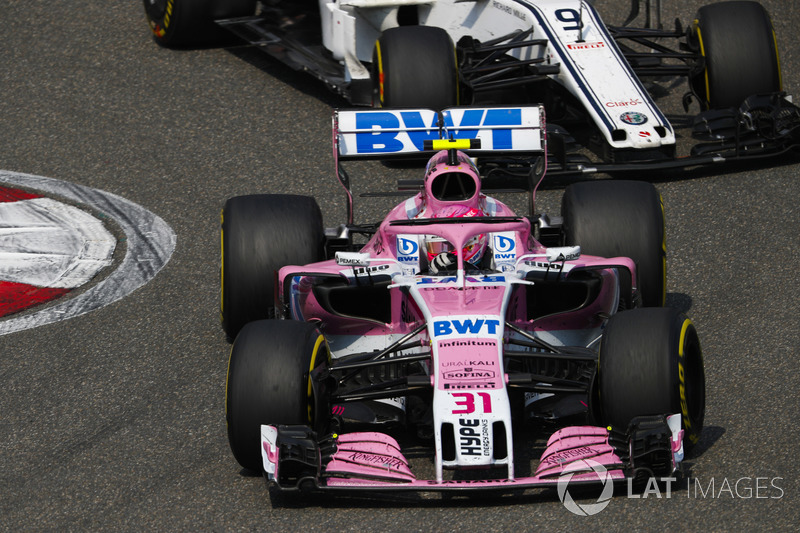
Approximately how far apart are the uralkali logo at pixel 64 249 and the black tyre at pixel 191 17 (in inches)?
110


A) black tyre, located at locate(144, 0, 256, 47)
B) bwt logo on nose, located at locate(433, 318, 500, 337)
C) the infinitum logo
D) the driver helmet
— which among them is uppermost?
black tyre, located at locate(144, 0, 256, 47)

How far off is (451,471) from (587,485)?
0.72 m

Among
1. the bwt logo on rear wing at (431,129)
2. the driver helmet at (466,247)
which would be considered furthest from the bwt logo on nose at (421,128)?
the driver helmet at (466,247)

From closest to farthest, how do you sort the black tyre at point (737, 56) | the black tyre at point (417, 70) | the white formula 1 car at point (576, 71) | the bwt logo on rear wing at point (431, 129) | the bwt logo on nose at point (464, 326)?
1. the bwt logo on nose at point (464, 326)
2. the bwt logo on rear wing at point (431, 129)
3. the white formula 1 car at point (576, 71)
4. the black tyre at point (417, 70)
5. the black tyre at point (737, 56)

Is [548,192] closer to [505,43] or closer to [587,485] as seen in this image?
[505,43]

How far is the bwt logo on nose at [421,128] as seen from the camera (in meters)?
8.90

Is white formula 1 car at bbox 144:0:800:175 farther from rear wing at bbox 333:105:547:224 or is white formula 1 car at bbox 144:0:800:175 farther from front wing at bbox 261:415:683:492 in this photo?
front wing at bbox 261:415:683:492

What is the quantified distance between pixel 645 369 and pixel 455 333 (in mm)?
937

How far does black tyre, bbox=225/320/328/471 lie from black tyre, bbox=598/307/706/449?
1424 millimetres

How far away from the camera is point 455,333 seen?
6.94 meters

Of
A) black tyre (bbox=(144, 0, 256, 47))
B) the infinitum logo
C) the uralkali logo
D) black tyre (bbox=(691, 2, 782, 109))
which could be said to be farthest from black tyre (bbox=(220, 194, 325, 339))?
black tyre (bbox=(144, 0, 256, 47))

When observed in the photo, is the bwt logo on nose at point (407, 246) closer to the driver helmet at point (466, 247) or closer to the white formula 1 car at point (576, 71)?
the driver helmet at point (466, 247)

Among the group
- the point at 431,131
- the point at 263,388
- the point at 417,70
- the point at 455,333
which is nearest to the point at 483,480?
the point at 455,333

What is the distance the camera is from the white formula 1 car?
11.0 meters
